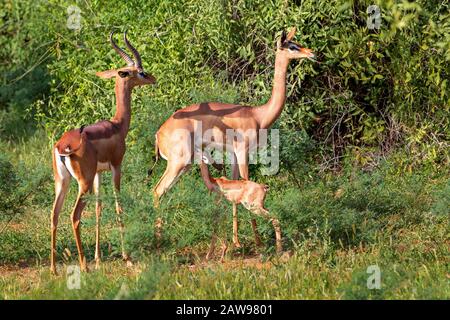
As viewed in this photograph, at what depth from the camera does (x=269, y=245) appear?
8328 mm

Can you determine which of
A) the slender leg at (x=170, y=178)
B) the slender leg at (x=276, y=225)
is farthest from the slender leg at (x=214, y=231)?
the slender leg at (x=170, y=178)

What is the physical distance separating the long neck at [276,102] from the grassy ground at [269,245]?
65cm

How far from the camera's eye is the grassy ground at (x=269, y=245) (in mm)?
6527

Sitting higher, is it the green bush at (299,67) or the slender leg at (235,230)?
the green bush at (299,67)

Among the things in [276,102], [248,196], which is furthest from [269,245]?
[276,102]

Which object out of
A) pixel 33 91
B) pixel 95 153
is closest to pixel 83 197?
pixel 95 153

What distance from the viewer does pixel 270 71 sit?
33.7 ft

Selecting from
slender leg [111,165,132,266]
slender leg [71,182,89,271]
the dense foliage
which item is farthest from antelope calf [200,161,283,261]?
slender leg [71,182,89,271]

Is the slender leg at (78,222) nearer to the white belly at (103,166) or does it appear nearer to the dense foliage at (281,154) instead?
the dense foliage at (281,154)

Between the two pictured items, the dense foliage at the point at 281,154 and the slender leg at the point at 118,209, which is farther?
the slender leg at the point at 118,209

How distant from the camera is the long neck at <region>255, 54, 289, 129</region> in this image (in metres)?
8.67
